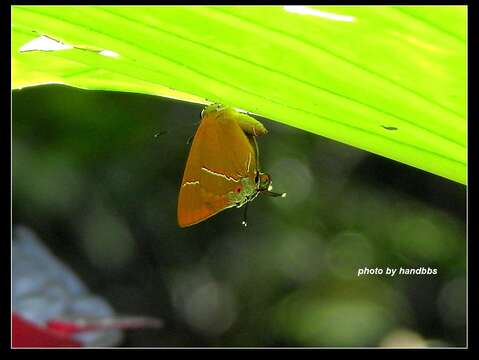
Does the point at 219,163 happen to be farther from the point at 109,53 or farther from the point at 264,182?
the point at 109,53

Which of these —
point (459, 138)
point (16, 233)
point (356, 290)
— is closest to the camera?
point (459, 138)

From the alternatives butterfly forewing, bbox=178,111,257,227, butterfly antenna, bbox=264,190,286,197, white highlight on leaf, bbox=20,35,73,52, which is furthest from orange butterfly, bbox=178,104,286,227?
white highlight on leaf, bbox=20,35,73,52

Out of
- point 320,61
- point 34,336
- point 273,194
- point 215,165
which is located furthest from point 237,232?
point 320,61

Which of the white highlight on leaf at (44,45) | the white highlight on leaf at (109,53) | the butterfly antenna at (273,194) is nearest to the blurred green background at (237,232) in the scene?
the butterfly antenna at (273,194)

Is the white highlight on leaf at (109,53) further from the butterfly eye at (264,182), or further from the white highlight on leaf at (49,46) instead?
the butterfly eye at (264,182)

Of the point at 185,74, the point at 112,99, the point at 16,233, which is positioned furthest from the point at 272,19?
the point at 112,99

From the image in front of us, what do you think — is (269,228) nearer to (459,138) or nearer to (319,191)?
(319,191)

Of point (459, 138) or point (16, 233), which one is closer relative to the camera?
point (459, 138)
